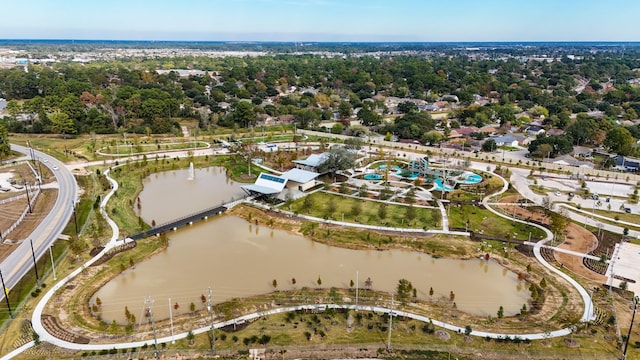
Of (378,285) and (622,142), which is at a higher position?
(622,142)

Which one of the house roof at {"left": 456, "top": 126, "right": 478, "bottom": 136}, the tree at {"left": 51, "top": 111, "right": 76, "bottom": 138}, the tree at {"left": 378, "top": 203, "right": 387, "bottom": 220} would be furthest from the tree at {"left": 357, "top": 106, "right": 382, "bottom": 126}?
the tree at {"left": 51, "top": 111, "right": 76, "bottom": 138}

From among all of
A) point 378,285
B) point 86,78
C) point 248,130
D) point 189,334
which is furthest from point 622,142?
point 86,78

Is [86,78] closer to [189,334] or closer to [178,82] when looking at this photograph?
[178,82]

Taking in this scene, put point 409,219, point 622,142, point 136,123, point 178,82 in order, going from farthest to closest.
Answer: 1. point 178,82
2. point 136,123
3. point 622,142
4. point 409,219

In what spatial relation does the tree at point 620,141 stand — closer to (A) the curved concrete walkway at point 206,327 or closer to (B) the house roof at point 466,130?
(B) the house roof at point 466,130

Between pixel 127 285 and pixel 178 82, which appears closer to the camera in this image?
→ pixel 127 285

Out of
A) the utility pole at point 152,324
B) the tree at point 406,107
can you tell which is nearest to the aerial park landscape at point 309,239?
the utility pole at point 152,324

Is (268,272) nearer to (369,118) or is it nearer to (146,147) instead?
(146,147)
